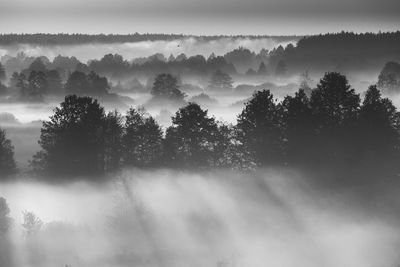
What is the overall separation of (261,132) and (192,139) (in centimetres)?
473

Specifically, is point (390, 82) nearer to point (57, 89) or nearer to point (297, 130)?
point (57, 89)

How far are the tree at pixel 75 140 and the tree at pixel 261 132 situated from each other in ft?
32.9

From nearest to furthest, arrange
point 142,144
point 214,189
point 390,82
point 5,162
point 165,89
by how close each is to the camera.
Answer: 1. point 214,189
2. point 142,144
3. point 5,162
4. point 390,82
5. point 165,89

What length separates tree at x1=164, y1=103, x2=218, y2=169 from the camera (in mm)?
74875

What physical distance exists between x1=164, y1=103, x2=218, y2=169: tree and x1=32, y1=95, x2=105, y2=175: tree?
17.2 feet

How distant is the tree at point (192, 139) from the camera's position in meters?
74.9

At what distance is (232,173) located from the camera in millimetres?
73750

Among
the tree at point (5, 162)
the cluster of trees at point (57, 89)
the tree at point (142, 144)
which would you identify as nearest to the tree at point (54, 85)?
the cluster of trees at point (57, 89)

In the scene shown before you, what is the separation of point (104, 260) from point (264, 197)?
46.2ft

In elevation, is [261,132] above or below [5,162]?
above

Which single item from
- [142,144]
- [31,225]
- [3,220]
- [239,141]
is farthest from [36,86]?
[31,225]

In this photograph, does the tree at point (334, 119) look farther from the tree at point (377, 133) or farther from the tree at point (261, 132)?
the tree at point (261, 132)

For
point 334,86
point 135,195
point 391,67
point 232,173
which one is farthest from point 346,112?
point 391,67

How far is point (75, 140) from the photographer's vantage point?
7594 cm
